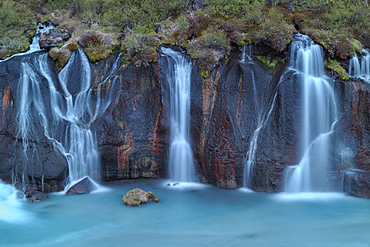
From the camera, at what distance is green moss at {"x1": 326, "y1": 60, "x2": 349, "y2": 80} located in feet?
38.8

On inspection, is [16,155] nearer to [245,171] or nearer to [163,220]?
[163,220]

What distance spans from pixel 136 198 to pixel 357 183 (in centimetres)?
741

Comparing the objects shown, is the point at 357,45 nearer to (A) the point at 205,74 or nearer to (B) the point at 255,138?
(B) the point at 255,138

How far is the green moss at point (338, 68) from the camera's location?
11828 mm

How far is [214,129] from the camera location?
1235cm

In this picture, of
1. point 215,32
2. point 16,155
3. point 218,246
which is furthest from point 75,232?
point 215,32

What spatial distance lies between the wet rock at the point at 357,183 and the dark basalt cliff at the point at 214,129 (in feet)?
0.10

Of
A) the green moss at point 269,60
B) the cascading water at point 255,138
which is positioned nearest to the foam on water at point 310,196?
the cascading water at point 255,138

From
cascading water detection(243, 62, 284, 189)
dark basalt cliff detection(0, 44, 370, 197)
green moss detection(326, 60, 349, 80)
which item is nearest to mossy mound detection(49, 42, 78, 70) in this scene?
dark basalt cliff detection(0, 44, 370, 197)

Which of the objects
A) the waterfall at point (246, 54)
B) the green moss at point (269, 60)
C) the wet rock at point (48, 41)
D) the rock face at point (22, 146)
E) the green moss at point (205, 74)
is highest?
the wet rock at point (48, 41)

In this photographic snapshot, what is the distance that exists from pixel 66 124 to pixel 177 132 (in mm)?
4315

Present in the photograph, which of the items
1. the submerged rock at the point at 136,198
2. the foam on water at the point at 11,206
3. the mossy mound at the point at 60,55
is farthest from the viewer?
the mossy mound at the point at 60,55

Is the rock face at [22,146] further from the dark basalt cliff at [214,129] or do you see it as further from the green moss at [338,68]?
the green moss at [338,68]

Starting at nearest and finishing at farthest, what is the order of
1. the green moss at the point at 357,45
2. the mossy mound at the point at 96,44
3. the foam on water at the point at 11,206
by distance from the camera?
the foam on water at the point at 11,206
the green moss at the point at 357,45
the mossy mound at the point at 96,44
